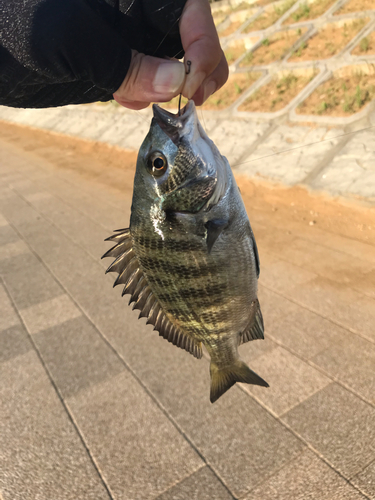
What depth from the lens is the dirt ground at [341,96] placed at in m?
8.80

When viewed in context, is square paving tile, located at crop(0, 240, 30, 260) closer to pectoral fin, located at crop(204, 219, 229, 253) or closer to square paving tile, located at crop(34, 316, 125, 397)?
square paving tile, located at crop(34, 316, 125, 397)

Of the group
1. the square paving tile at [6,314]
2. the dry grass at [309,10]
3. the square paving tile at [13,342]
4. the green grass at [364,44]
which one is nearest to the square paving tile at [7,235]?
the square paving tile at [6,314]

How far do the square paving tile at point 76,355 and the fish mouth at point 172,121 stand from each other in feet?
10.7

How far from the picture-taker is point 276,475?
3.39 m

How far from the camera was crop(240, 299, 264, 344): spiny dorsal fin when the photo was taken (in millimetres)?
2367

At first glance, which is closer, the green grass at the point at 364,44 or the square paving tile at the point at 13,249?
the square paving tile at the point at 13,249

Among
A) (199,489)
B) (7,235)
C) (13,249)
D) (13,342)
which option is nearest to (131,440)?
(199,489)

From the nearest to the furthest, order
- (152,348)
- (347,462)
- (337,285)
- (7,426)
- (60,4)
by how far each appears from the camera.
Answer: (60,4)
(347,462)
(7,426)
(152,348)
(337,285)

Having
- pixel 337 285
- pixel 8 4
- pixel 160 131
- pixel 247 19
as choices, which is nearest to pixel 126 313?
pixel 337 285

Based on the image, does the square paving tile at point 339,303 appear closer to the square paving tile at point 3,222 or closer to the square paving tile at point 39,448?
the square paving tile at point 39,448

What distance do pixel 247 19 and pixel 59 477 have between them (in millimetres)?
15221

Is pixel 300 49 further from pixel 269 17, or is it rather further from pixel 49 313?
pixel 49 313

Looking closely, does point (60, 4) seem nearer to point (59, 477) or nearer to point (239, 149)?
point (59, 477)

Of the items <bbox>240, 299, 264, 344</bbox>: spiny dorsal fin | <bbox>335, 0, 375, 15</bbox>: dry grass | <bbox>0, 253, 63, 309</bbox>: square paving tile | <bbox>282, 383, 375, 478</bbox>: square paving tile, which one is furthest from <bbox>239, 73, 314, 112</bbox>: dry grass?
<bbox>240, 299, 264, 344</bbox>: spiny dorsal fin
